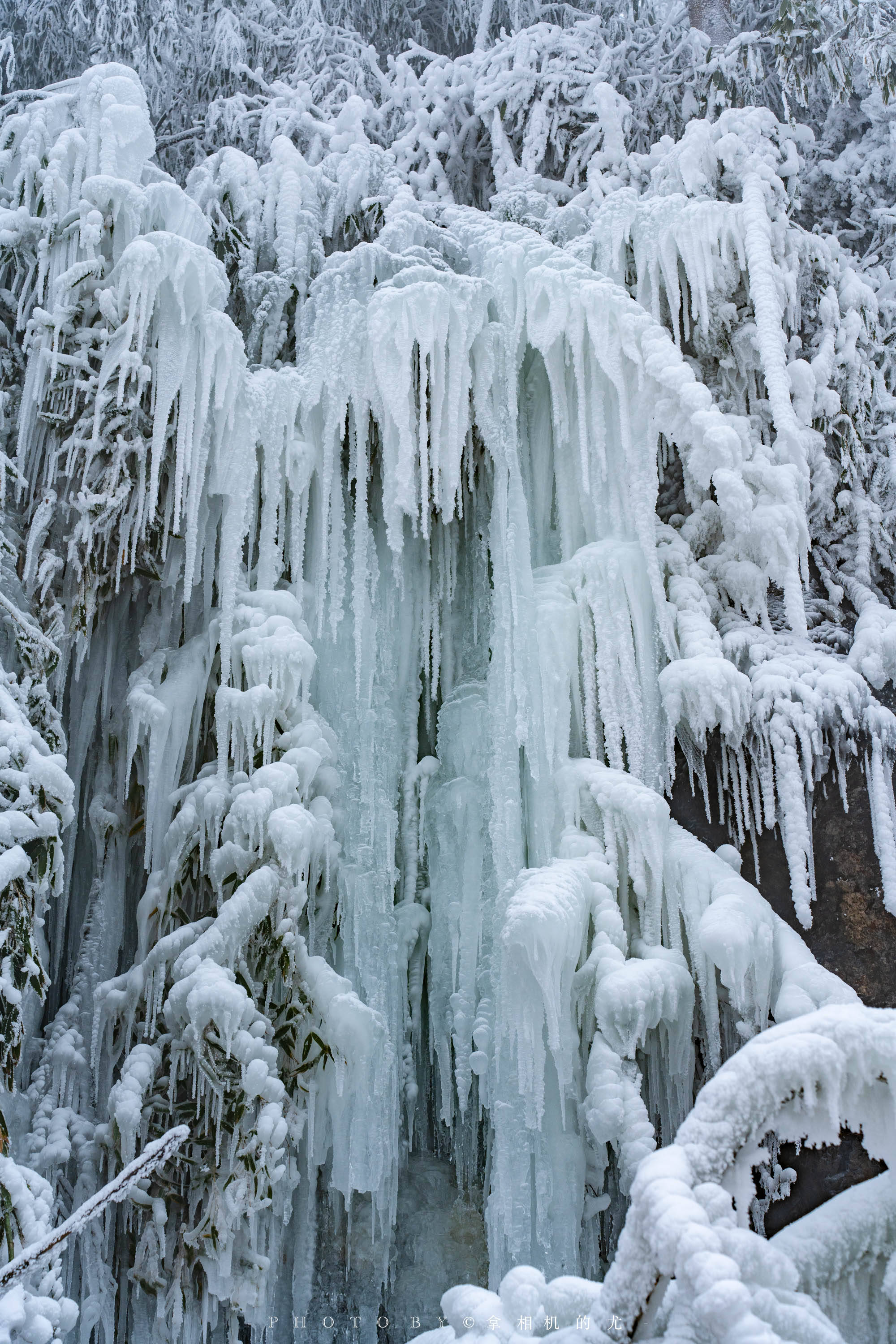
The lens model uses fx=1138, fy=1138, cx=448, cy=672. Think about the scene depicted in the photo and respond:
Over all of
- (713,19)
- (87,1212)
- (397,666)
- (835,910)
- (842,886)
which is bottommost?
(87,1212)

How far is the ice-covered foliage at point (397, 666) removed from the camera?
4703 mm

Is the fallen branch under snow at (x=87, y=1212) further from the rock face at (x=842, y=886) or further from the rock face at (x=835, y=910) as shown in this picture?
the rock face at (x=842, y=886)

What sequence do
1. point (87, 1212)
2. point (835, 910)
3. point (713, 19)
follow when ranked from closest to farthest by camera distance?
point (87, 1212) → point (835, 910) → point (713, 19)

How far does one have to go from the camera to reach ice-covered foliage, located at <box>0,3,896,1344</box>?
470cm

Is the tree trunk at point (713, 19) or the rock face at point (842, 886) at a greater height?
the tree trunk at point (713, 19)

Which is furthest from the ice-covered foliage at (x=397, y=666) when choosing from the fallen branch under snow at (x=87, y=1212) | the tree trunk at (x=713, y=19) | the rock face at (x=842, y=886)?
the tree trunk at (x=713, y=19)

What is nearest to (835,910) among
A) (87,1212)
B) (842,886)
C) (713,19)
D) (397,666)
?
(842,886)

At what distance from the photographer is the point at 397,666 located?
6074mm

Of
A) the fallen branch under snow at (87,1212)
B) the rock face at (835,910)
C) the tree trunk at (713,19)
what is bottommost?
the fallen branch under snow at (87,1212)

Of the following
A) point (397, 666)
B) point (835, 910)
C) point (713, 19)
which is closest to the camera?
point (835, 910)

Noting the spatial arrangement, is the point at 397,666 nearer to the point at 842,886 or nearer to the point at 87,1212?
the point at 842,886

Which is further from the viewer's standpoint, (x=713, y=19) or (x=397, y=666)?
(x=713, y=19)

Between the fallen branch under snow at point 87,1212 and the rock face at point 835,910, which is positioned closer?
the fallen branch under snow at point 87,1212

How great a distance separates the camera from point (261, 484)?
574 cm
